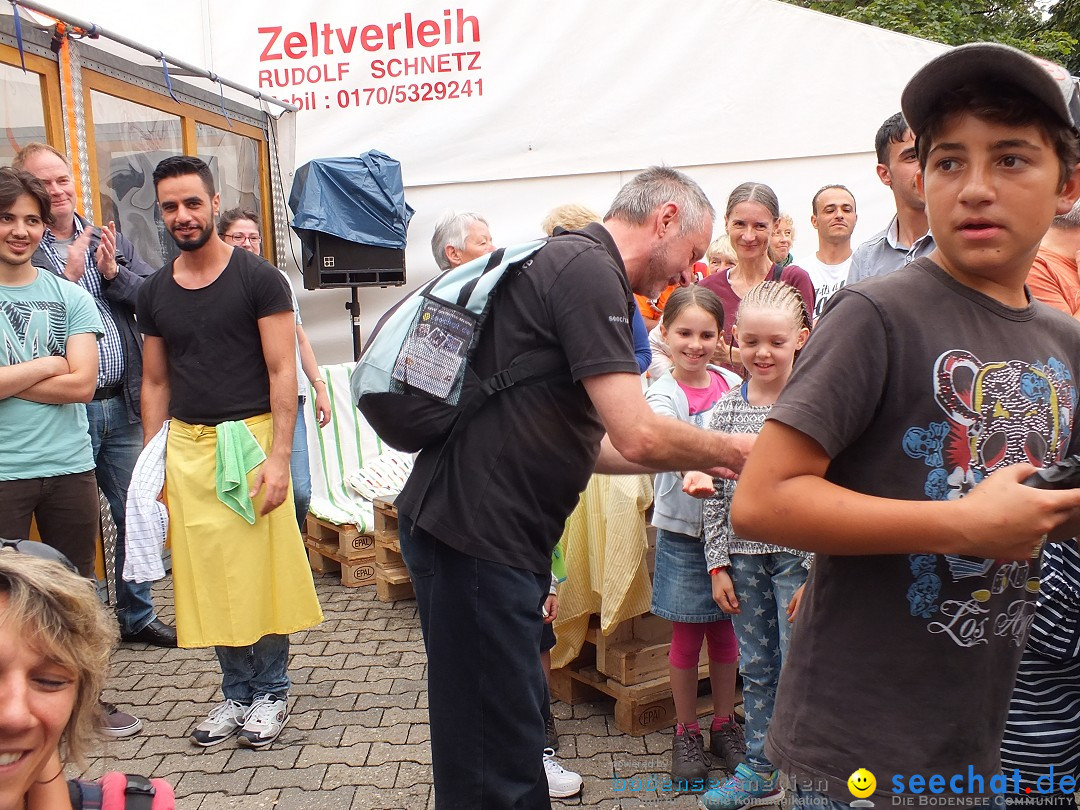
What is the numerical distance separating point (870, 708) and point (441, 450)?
117 cm

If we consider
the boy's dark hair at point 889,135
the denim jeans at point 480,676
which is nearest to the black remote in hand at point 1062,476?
the denim jeans at point 480,676

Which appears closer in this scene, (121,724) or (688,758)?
(688,758)

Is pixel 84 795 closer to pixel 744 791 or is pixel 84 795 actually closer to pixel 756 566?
pixel 756 566

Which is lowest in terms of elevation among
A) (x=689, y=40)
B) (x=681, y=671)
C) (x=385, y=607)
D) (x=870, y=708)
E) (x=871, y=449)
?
(x=385, y=607)

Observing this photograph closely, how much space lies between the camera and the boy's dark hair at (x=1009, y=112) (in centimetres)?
131

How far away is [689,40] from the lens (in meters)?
8.10

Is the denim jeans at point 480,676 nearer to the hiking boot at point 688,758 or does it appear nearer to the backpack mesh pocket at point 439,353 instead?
the backpack mesh pocket at point 439,353

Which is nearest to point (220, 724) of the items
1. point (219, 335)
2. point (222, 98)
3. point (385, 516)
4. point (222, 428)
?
point (222, 428)

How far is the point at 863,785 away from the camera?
1.33 meters

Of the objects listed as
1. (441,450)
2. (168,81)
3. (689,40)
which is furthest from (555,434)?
(689,40)

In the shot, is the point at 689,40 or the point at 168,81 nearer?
the point at 168,81

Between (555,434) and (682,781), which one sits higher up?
(555,434)

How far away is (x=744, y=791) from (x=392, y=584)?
2811 millimetres

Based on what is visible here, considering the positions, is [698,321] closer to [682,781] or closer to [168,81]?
[682,781]
